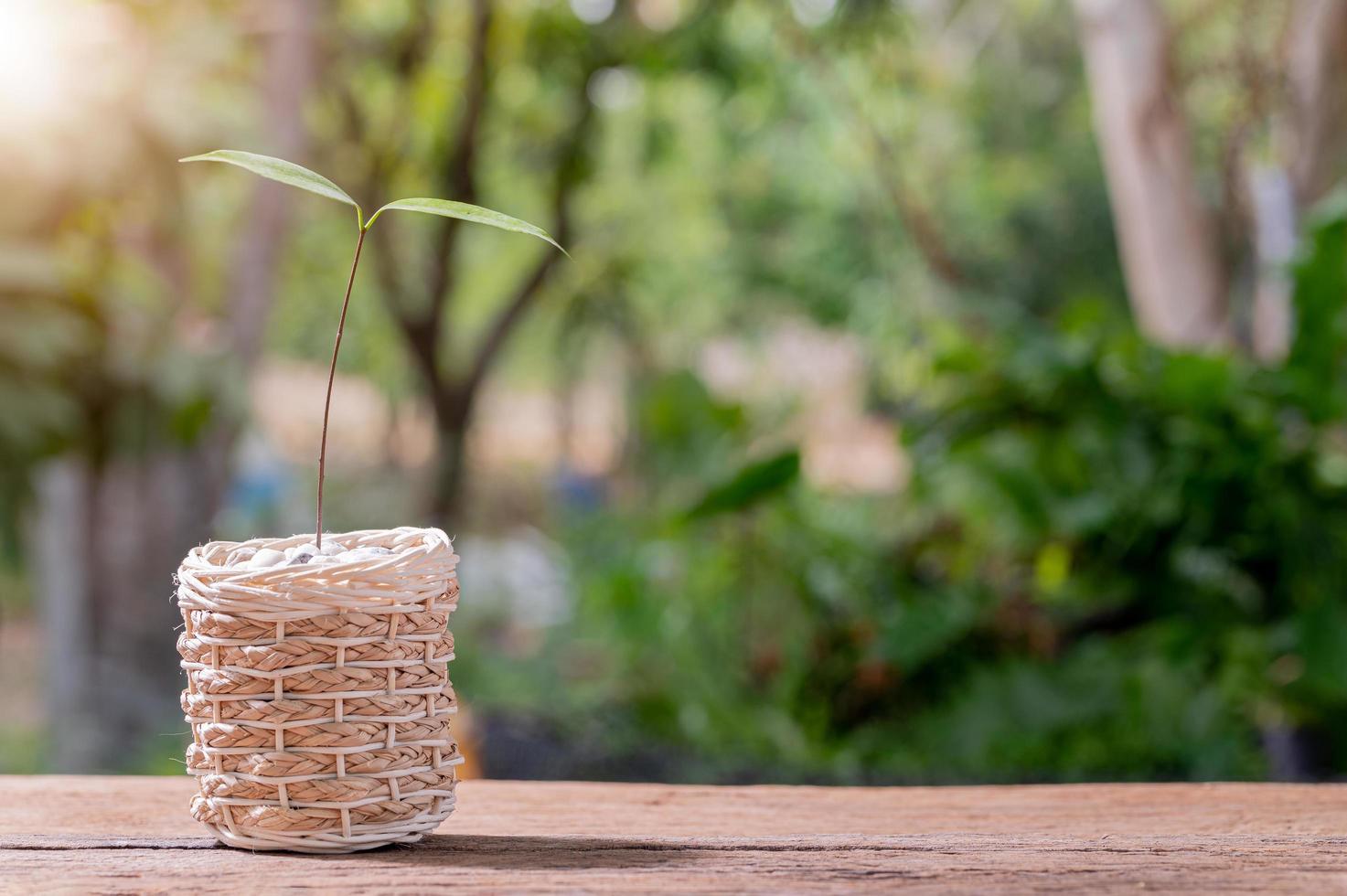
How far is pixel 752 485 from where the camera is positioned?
1809 millimetres

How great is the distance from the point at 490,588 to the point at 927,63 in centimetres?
357

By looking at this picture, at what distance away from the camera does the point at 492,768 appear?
177 cm

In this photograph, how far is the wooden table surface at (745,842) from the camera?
552mm

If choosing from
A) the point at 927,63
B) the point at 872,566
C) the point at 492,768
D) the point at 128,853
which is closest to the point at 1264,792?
the point at 128,853

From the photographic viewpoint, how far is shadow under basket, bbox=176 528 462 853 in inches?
22.0

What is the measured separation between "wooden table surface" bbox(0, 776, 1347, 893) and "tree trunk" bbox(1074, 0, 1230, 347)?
218cm

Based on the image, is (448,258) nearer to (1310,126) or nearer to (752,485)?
(1310,126)

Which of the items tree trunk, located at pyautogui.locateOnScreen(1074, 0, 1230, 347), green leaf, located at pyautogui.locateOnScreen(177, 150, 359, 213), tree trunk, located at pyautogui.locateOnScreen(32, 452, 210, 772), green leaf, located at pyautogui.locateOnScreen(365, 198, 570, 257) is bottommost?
tree trunk, located at pyautogui.locateOnScreen(32, 452, 210, 772)

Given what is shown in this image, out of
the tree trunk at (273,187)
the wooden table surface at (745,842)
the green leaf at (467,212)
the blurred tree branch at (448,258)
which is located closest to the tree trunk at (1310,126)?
the wooden table surface at (745,842)

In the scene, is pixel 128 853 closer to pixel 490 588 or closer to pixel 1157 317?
pixel 1157 317

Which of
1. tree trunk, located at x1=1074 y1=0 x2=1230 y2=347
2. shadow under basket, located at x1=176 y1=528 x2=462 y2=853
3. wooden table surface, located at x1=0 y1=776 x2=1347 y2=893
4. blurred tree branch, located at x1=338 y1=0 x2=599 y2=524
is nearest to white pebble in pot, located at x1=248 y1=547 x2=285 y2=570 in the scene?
shadow under basket, located at x1=176 y1=528 x2=462 y2=853

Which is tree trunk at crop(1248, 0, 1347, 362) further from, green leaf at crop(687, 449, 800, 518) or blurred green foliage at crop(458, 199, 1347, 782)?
green leaf at crop(687, 449, 800, 518)

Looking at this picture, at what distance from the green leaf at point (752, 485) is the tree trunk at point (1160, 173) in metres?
1.29

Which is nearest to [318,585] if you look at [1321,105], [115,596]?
[1321,105]
